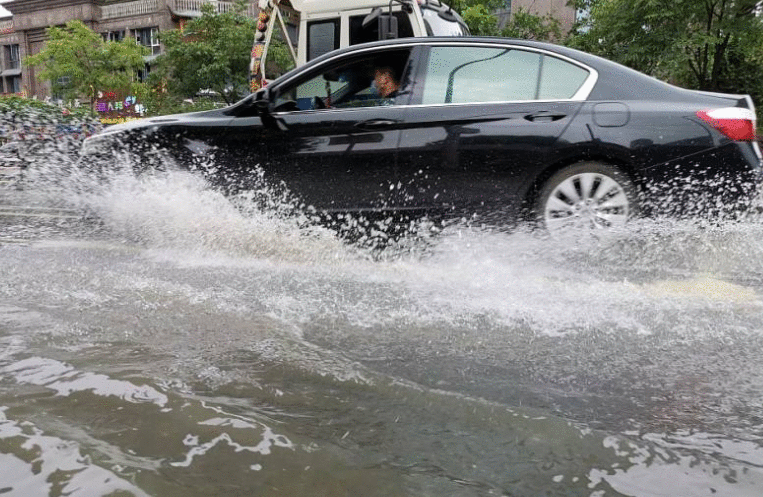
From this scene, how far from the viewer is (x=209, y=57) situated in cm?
2291

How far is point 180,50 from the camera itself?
22922 mm

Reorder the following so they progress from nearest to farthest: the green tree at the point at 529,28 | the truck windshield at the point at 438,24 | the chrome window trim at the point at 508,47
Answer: the chrome window trim at the point at 508,47, the truck windshield at the point at 438,24, the green tree at the point at 529,28

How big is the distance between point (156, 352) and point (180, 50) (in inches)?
877

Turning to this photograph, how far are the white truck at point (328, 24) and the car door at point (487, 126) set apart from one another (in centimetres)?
425

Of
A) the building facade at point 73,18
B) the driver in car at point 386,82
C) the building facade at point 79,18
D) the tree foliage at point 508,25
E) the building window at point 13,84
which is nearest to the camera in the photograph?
the driver in car at point 386,82

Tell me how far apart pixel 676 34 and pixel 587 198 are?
11.0 metres

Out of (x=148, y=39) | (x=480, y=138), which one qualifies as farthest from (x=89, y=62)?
(x=480, y=138)

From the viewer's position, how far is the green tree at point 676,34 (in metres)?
13.0

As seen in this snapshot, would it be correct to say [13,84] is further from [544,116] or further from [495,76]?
[544,116]

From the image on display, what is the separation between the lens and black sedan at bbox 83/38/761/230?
4.17 m

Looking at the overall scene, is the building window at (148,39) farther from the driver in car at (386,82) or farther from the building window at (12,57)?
the driver in car at (386,82)

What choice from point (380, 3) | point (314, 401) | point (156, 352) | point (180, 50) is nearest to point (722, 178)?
point (314, 401)

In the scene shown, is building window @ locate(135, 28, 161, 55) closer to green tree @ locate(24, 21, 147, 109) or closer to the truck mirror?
green tree @ locate(24, 21, 147, 109)

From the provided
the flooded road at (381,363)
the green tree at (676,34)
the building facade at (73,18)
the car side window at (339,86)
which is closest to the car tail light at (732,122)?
the flooded road at (381,363)
